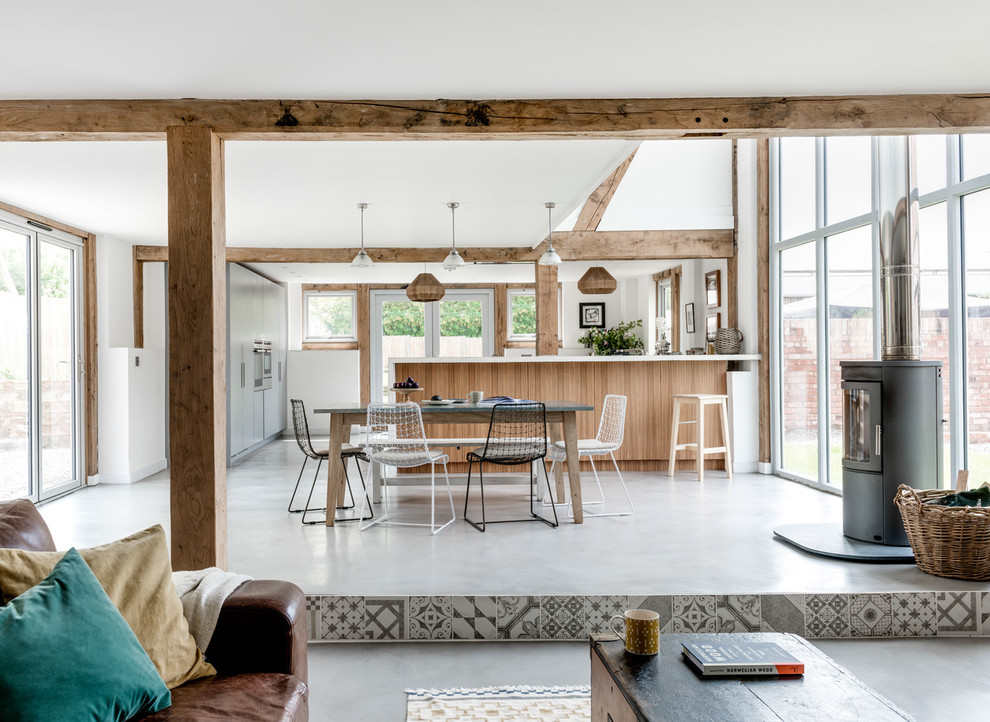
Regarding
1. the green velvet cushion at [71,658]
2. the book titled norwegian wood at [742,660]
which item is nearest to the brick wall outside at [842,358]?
the book titled norwegian wood at [742,660]

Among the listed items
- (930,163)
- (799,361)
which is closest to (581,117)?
(930,163)

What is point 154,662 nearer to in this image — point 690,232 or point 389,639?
point 389,639

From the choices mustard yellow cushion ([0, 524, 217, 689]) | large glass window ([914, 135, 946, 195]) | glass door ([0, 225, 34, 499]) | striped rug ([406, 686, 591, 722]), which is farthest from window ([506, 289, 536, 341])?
mustard yellow cushion ([0, 524, 217, 689])

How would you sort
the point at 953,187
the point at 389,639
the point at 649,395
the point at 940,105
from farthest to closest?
1. the point at 649,395
2. the point at 953,187
3. the point at 940,105
4. the point at 389,639

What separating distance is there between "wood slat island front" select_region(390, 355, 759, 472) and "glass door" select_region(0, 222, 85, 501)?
2.80 m

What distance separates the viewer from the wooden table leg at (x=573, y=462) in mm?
4980

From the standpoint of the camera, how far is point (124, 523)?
5.09 meters

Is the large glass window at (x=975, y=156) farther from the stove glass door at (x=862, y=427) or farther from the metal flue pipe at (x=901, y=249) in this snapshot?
the stove glass door at (x=862, y=427)

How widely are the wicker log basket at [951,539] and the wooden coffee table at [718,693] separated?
74.2 inches

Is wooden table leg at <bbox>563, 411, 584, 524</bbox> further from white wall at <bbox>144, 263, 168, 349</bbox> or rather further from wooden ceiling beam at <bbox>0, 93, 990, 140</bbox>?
white wall at <bbox>144, 263, 168, 349</bbox>

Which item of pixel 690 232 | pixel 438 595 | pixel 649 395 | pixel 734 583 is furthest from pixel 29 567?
pixel 690 232

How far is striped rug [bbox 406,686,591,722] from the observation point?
8.36 ft

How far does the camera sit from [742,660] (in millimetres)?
1963

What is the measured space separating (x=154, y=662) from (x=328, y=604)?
1.52 m
